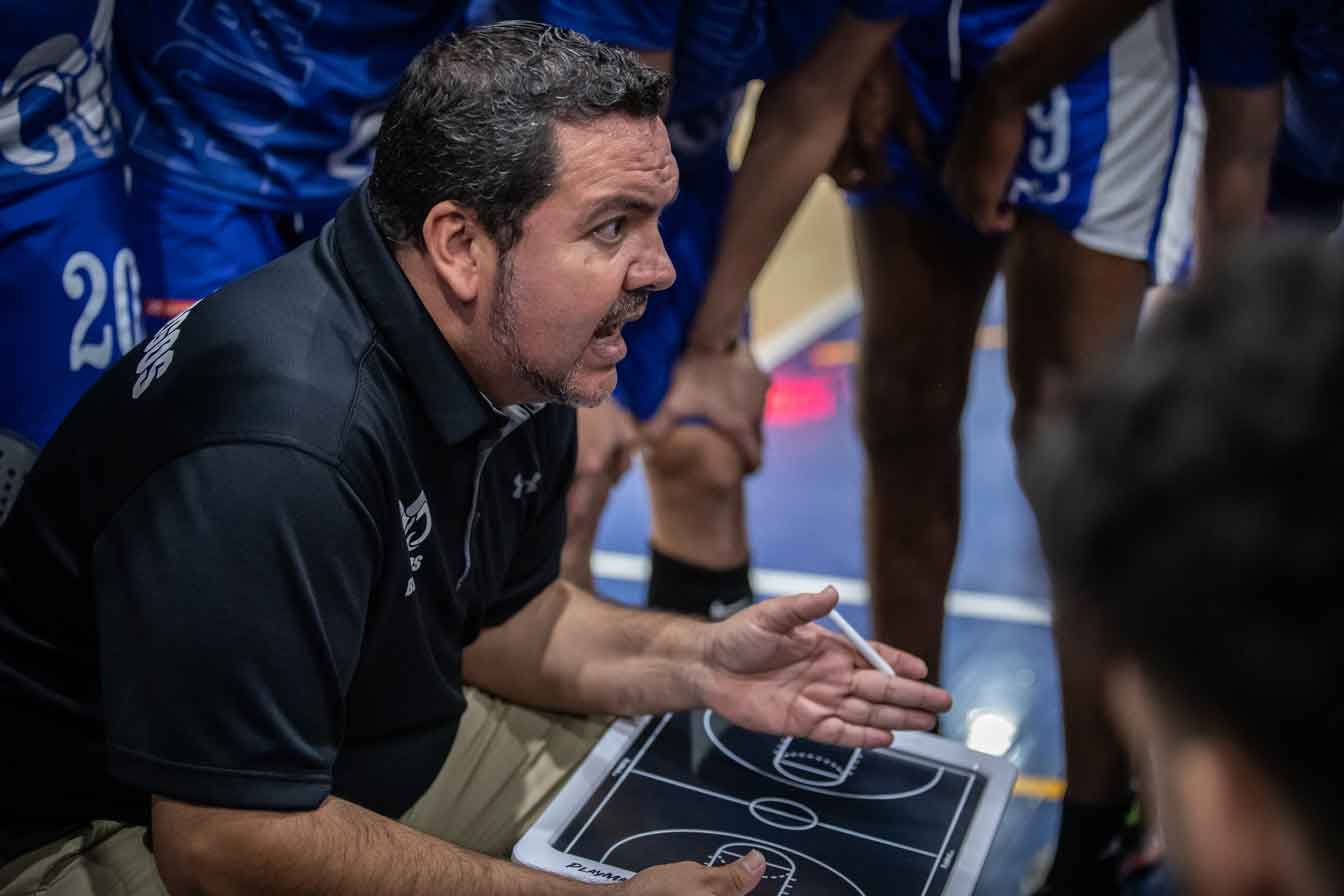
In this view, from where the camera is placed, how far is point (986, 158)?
2721 mm

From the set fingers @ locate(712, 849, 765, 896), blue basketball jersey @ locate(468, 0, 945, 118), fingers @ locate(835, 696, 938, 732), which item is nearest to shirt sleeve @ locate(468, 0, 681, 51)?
blue basketball jersey @ locate(468, 0, 945, 118)

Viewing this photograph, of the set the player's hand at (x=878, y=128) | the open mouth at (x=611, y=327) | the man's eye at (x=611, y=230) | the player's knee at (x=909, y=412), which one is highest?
the man's eye at (x=611, y=230)

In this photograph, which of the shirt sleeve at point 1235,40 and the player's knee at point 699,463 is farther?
the player's knee at point 699,463

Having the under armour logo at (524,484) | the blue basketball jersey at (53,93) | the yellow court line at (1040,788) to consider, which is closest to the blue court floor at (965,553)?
the yellow court line at (1040,788)

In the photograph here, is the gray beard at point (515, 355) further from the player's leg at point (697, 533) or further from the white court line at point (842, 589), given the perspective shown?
the white court line at point (842, 589)

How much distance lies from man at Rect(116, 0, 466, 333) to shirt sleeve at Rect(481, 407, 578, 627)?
66 cm

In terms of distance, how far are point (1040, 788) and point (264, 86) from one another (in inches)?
76.1

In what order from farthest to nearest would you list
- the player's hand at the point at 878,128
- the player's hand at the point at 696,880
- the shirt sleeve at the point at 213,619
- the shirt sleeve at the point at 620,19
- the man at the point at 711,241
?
the player's hand at the point at 878,128 → the man at the point at 711,241 → the shirt sleeve at the point at 620,19 → the player's hand at the point at 696,880 → the shirt sleeve at the point at 213,619

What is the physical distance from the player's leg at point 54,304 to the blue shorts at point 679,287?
0.96 meters

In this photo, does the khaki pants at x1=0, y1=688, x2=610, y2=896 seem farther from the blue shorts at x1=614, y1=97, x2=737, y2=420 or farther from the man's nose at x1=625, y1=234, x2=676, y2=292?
the blue shorts at x1=614, y1=97, x2=737, y2=420

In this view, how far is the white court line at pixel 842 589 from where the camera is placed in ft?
11.5

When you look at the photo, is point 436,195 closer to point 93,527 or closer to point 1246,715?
point 93,527

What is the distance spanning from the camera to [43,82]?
6.98 ft

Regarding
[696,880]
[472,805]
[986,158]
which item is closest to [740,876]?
[696,880]
